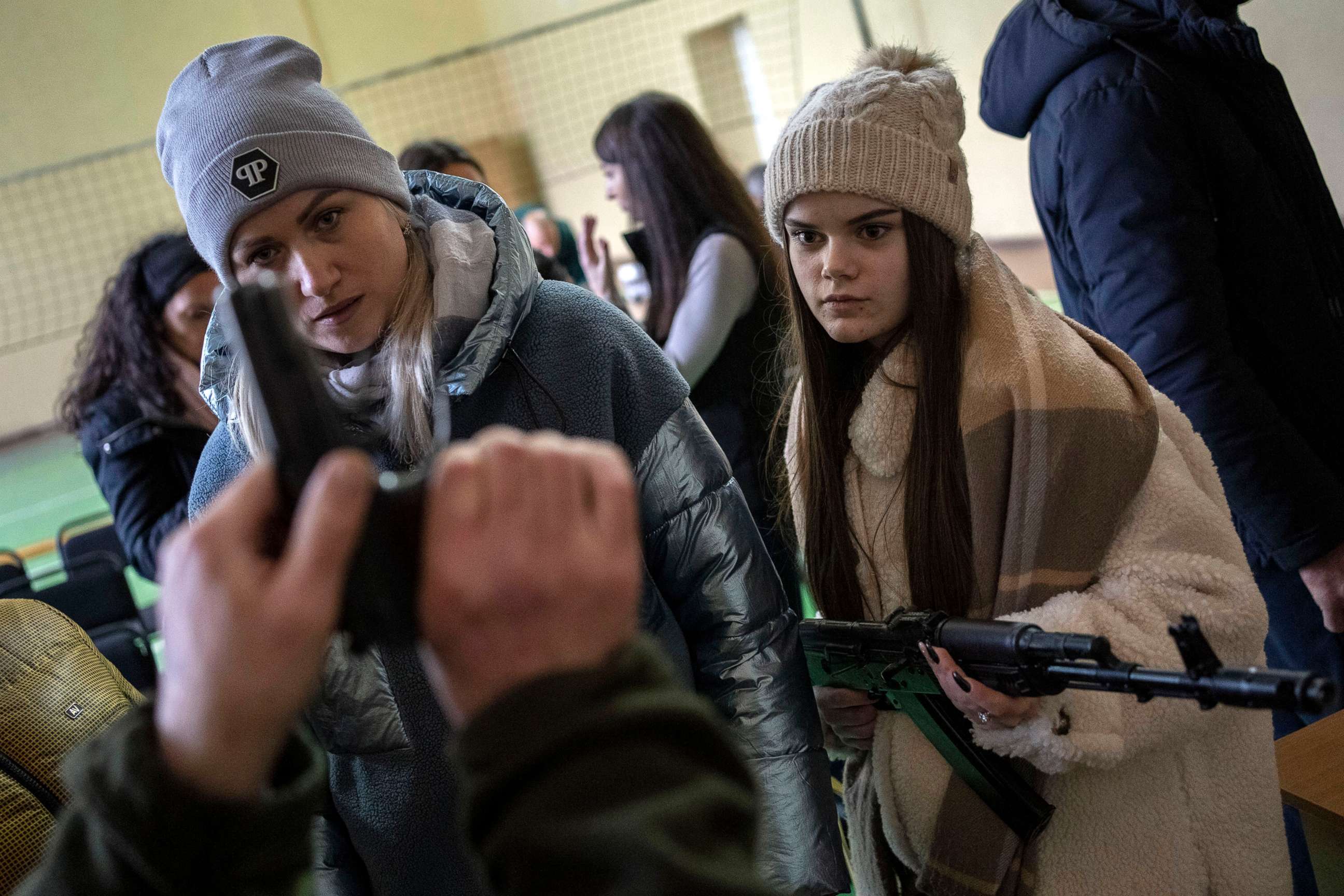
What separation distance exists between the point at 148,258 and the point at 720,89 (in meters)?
7.92

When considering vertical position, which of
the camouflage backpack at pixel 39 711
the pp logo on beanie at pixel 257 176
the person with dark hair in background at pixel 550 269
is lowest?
the person with dark hair in background at pixel 550 269

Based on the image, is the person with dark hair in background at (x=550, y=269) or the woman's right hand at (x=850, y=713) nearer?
the woman's right hand at (x=850, y=713)

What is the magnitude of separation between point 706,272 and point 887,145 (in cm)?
138

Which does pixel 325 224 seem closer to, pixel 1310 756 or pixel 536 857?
pixel 536 857

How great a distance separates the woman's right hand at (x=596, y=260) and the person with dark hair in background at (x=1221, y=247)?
5.97 ft

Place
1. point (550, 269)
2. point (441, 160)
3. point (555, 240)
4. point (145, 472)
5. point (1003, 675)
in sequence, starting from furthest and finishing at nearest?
point (555, 240) < point (441, 160) < point (550, 269) < point (145, 472) < point (1003, 675)

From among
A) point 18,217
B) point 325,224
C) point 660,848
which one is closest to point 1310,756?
point 660,848

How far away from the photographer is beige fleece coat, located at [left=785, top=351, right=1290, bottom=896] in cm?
137

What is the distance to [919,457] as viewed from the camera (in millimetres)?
1563

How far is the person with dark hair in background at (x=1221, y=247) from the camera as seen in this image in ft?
6.05

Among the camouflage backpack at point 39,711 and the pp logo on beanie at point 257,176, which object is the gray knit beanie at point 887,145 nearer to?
the pp logo on beanie at point 257,176

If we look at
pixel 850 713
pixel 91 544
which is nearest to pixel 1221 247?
pixel 850 713

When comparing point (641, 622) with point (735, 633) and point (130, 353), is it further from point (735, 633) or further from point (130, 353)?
point (130, 353)

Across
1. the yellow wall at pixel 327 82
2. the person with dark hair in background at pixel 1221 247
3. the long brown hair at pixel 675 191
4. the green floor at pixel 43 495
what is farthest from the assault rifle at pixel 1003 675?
the yellow wall at pixel 327 82
